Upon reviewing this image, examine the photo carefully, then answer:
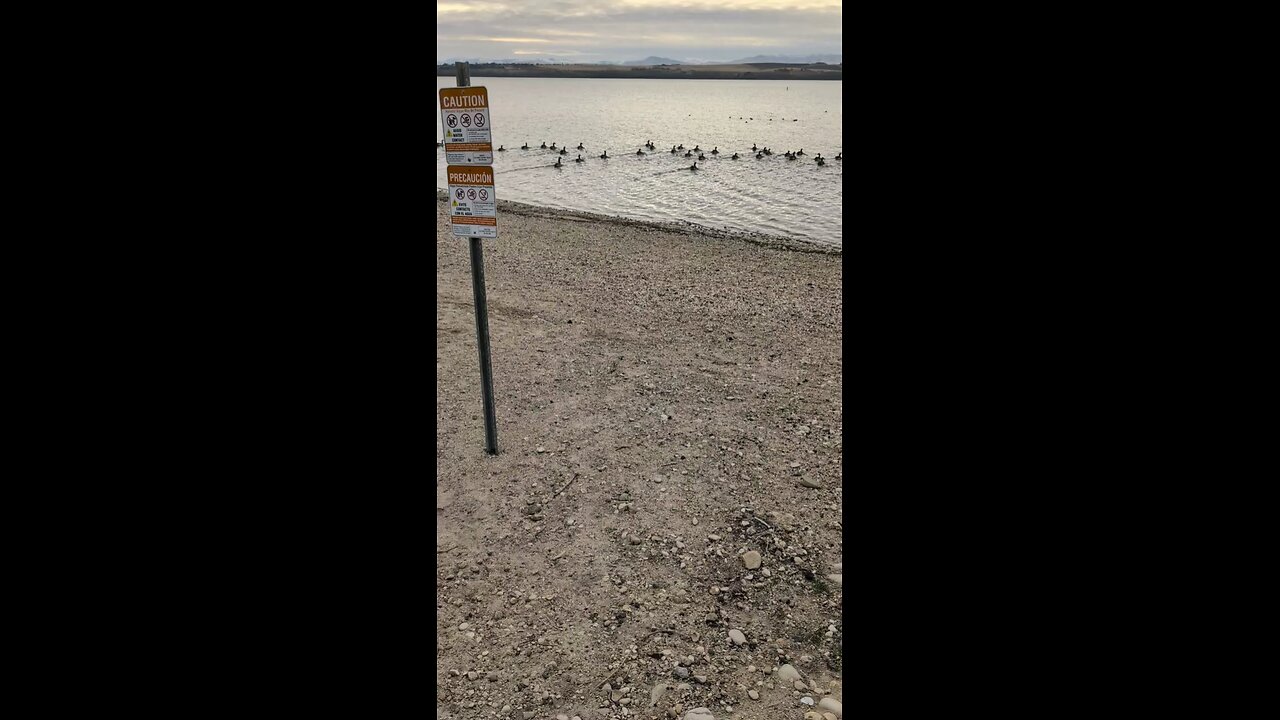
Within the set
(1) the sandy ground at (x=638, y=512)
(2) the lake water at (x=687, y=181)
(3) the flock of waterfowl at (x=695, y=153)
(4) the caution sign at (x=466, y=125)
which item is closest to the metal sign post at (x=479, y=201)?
(4) the caution sign at (x=466, y=125)

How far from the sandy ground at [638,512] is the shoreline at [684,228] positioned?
5.93m

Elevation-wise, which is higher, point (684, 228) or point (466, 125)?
point (466, 125)

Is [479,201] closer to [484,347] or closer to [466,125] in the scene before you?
[466,125]

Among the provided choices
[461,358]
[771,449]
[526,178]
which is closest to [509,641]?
[771,449]

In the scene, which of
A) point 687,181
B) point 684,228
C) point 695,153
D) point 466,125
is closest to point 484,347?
point 466,125

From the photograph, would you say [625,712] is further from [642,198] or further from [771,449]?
[642,198]

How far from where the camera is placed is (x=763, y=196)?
26.2 meters

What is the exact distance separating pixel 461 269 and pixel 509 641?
8.86 metres

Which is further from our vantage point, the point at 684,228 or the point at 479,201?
the point at 684,228

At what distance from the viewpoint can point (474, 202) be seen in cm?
546

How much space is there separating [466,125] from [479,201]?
0.52 meters

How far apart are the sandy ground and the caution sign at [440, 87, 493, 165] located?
2.14m

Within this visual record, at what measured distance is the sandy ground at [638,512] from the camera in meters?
3.54

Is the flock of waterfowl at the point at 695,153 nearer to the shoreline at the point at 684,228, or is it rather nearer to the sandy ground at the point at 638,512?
the shoreline at the point at 684,228
